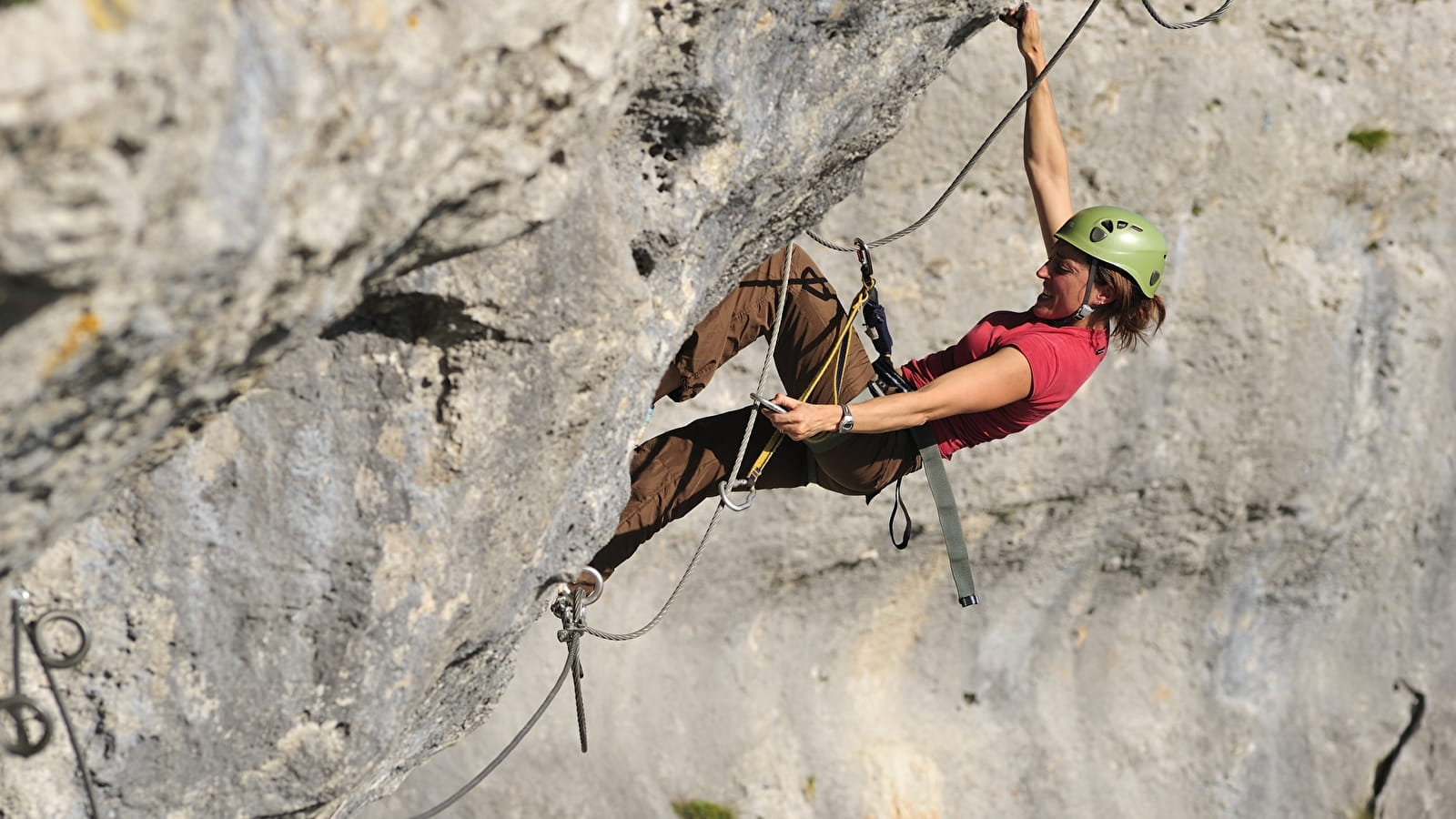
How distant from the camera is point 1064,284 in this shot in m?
3.34

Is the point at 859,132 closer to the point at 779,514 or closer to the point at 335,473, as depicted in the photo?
the point at 335,473

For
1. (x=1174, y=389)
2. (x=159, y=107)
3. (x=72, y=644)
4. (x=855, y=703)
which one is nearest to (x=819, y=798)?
(x=855, y=703)

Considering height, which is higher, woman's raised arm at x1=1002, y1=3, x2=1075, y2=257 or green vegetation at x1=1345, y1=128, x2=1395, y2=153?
green vegetation at x1=1345, y1=128, x2=1395, y2=153

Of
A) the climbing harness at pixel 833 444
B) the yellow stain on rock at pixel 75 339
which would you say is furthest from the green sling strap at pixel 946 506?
the yellow stain on rock at pixel 75 339

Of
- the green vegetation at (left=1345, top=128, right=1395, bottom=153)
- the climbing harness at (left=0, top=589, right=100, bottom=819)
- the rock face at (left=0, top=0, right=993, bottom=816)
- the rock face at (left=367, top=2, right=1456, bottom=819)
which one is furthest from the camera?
the green vegetation at (left=1345, top=128, right=1395, bottom=153)

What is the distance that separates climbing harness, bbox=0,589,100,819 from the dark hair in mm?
2582

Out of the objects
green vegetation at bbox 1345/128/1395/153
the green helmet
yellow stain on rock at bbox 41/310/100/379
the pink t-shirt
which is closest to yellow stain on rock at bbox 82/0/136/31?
yellow stain on rock at bbox 41/310/100/379

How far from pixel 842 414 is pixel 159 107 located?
2.04 metres

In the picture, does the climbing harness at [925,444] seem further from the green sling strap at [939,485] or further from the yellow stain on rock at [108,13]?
the yellow stain on rock at [108,13]

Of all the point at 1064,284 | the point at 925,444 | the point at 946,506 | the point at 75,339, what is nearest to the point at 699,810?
the point at 946,506

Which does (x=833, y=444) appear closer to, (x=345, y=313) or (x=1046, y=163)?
(x=1046, y=163)

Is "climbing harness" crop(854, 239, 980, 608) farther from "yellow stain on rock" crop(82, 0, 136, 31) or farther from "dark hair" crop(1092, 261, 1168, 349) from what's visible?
"yellow stain on rock" crop(82, 0, 136, 31)

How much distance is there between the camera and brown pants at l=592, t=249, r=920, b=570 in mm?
3336

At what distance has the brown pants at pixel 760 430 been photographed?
3.34 metres
